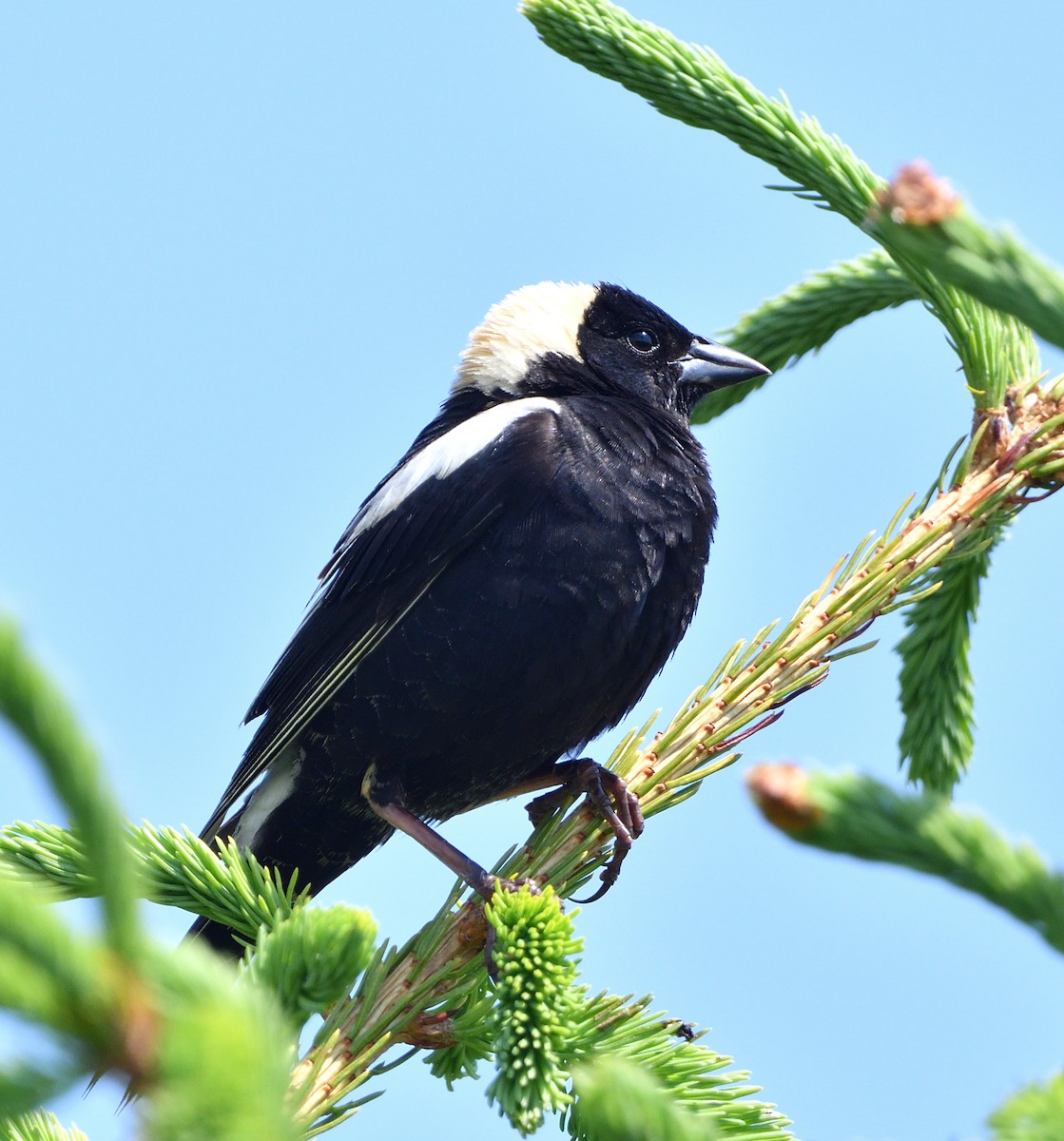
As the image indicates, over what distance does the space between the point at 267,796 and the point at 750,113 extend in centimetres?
205

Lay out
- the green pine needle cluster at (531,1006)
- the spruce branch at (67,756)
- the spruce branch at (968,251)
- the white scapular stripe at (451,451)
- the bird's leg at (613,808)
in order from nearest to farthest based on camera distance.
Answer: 1. the spruce branch at (67,756)
2. the spruce branch at (968,251)
3. the green pine needle cluster at (531,1006)
4. the bird's leg at (613,808)
5. the white scapular stripe at (451,451)

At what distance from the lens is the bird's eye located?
3.96 meters

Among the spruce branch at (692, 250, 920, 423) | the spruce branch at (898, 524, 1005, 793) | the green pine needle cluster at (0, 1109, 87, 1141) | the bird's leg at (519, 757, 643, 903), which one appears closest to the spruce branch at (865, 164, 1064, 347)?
the green pine needle cluster at (0, 1109, 87, 1141)

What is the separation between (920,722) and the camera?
104 inches

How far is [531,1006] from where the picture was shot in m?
1.64

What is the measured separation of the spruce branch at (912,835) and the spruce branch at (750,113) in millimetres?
1825

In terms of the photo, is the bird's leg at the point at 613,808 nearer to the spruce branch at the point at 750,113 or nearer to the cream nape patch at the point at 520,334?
the spruce branch at the point at 750,113

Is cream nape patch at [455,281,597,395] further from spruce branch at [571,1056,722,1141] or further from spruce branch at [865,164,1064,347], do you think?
spruce branch at [571,1056,722,1141]

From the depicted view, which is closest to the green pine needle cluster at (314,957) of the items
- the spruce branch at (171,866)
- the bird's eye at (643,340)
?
the spruce branch at (171,866)

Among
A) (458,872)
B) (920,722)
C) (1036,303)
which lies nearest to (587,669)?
(458,872)

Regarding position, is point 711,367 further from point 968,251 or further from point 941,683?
point 968,251

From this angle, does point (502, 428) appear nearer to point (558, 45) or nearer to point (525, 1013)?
point (558, 45)

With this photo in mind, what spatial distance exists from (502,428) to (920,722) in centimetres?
129

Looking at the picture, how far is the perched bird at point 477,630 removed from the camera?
9.89 feet
